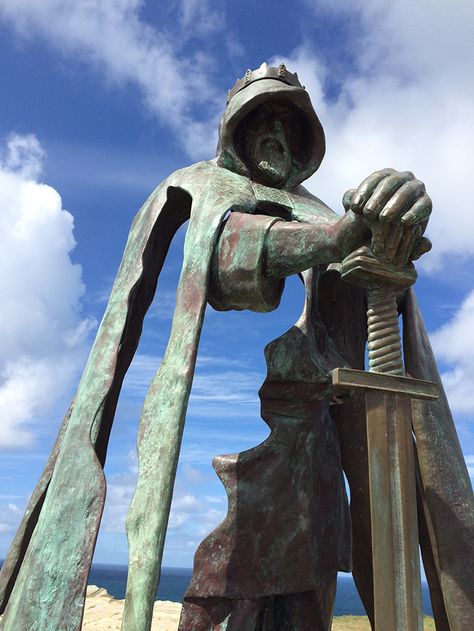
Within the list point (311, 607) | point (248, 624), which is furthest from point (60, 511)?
point (311, 607)

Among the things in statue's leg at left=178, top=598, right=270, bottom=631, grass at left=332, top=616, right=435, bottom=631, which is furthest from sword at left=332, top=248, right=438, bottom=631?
grass at left=332, top=616, right=435, bottom=631

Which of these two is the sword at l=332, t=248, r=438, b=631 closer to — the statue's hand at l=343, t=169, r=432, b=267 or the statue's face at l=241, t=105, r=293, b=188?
the statue's hand at l=343, t=169, r=432, b=267

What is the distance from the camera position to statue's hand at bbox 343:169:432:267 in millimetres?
2873

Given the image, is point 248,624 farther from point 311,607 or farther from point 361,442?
point 361,442

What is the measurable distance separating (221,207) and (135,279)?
21.7 inches

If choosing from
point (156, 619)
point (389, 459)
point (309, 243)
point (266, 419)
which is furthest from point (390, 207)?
point (156, 619)

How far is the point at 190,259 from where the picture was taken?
137 inches

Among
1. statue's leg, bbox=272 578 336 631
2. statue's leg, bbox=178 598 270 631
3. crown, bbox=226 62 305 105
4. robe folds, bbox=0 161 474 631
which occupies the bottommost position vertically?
statue's leg, bbox=178 598 270 631

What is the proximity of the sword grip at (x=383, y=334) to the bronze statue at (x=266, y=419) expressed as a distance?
0.04 meters

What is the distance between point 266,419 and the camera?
12.3ft

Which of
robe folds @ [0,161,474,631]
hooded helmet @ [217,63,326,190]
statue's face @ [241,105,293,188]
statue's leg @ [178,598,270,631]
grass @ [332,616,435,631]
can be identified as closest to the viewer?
robe folds @ [0,161,474,631]

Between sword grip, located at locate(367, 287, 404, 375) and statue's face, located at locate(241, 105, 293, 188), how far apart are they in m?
1.24

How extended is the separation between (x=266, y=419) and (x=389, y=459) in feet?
3.33

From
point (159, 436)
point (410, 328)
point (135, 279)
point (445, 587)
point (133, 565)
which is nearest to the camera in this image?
point (133, 565)
